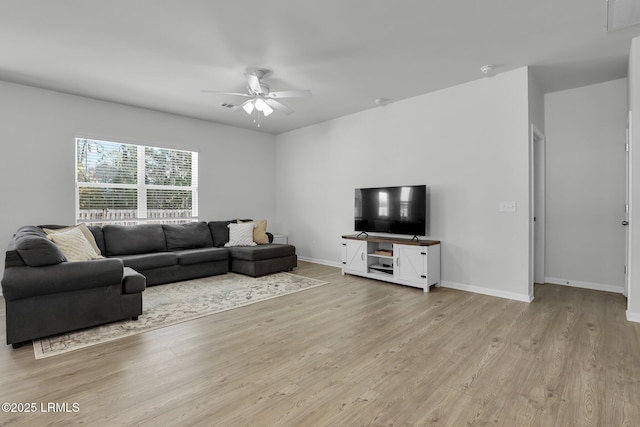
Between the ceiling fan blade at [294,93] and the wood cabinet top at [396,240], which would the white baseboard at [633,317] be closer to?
the wood cabinet top at [396,240]

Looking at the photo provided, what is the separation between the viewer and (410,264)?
14.5ft

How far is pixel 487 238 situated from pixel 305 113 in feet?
11.5

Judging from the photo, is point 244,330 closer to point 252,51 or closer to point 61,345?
point 61,345

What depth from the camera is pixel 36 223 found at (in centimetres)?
442

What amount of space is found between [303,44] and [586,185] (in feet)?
13.6

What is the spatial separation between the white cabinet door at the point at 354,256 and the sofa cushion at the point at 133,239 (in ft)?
9.60

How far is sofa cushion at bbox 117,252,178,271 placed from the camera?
4336 millimetres

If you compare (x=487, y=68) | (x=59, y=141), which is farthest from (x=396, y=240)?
(x=59, y=141)

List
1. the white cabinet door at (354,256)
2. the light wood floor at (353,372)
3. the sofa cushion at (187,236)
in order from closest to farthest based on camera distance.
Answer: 1. the light wood floor at (353,372)
2. the white cabinet door at (354,256)
3. the sofa cushion at (187,236)

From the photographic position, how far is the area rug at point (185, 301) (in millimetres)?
2744

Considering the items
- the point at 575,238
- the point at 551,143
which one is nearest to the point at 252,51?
the point at 551,143

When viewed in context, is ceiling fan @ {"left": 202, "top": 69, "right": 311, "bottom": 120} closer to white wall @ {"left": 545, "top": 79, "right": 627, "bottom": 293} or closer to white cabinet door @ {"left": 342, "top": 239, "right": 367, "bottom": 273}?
white cabinet door @ {"left": 342, "top": 239, "right": 367, "bottom": 273}

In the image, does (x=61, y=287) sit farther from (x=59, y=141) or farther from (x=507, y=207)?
(x=507, y=207)

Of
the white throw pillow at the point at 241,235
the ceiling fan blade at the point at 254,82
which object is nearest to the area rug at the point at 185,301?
the white throw pillow at the point at 241,235
